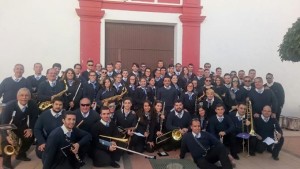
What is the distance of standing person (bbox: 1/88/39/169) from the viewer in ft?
16.8

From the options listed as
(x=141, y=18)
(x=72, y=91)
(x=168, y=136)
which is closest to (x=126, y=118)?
(x=168, y=136)

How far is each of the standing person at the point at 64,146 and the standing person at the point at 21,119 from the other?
1095 mm

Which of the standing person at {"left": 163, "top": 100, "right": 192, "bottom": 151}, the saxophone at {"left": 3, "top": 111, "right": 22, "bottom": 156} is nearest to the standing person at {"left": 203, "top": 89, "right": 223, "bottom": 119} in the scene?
the standing person at {"left": 163, "top": 100, "right": 192, "bottom": 151}

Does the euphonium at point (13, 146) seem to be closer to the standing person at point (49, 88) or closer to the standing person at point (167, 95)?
the standing person at point (49, 88)

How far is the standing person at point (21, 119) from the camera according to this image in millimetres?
5121

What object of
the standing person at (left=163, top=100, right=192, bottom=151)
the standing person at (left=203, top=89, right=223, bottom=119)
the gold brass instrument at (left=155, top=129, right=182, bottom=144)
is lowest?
the gold brass instrument at (left=155, top=129, right=182, bottom=144)

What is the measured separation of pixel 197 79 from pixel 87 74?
293cm

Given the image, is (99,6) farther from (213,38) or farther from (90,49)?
(213,38)

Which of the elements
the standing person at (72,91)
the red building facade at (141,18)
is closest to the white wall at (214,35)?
the red building facade at (141,18)

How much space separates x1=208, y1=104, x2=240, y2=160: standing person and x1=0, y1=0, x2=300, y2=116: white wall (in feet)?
12.5

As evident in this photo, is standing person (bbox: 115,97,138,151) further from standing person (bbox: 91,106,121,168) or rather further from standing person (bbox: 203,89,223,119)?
standing person (bbox: 203,89,223,119)

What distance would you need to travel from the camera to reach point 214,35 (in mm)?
9914

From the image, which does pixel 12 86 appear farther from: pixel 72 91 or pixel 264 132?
pixel 264 132

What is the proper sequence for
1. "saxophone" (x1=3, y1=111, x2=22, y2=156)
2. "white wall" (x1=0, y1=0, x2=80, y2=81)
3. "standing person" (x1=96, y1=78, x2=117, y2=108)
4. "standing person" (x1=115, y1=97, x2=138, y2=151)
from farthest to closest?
"white wall" (x1=0, y1=0, x2=80, y2=81) → "standing person" (x1=96, y1=78, x2=117, y2=108) → "standing person" (x1=115, y1=97, x2=138, y2=151) → "saxophone" (x1=3, y1=111, x2=22, y2=156)
